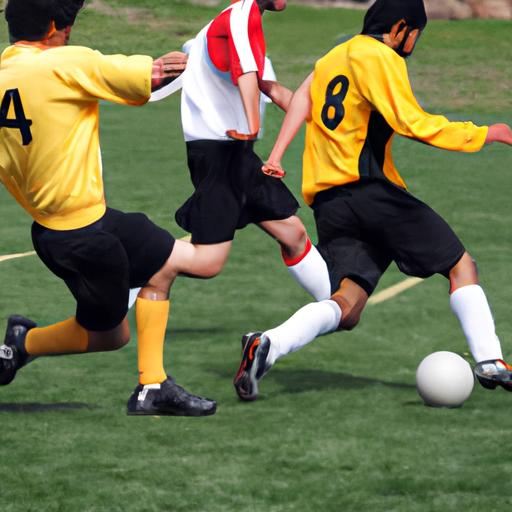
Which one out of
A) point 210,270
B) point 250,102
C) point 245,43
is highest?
point 245,43

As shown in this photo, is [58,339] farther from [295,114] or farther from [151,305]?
[295,114]

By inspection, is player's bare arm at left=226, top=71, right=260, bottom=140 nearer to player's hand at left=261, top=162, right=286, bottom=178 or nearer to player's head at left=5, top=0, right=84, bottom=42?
player's hand at left=261, top=162, right=286, bottom=178

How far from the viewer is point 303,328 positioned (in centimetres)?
742

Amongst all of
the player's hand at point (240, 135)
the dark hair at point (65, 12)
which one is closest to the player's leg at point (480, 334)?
the player's hand at point (240, 135)

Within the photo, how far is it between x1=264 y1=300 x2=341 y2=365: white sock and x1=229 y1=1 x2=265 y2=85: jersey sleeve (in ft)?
4.24

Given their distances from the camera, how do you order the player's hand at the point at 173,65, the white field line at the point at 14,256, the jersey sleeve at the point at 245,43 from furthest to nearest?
the white field line at the point at 14,256 < the jersey sleeve at the point at 245,43 < the player's hand at the point at 173,65

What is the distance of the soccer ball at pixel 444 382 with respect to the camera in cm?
711

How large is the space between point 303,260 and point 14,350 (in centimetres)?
202

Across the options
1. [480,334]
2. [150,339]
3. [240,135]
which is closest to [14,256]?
[240,135]

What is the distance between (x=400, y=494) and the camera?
579cm

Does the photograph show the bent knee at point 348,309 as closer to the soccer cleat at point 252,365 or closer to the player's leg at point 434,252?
the player's leg at point 434,252

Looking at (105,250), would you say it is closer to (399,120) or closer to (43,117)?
(43,117)

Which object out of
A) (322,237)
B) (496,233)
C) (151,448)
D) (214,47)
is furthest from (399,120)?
(496,233)

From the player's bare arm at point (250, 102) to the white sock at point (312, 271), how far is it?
1054 millimetres
